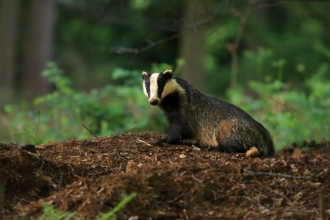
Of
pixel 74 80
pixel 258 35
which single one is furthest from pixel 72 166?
pixel 74 80

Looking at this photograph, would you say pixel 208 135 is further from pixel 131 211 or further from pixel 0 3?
pixel 0 3

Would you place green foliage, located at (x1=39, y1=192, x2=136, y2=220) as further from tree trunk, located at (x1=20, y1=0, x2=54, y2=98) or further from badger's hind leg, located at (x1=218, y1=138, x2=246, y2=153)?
tree trunk, located at (x1=20, y1=0, x2=54, y2=98)

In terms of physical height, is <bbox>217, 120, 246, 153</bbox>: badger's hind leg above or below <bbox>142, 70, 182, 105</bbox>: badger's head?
below

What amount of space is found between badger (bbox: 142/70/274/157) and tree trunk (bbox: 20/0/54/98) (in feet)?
58.8

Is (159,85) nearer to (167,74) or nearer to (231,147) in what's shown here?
(167,74)

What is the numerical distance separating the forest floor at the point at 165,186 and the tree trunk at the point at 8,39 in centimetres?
1956

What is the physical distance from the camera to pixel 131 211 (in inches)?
160

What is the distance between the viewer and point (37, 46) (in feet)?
81.1

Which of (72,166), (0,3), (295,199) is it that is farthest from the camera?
(0,3)

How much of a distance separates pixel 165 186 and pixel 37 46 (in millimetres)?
21254

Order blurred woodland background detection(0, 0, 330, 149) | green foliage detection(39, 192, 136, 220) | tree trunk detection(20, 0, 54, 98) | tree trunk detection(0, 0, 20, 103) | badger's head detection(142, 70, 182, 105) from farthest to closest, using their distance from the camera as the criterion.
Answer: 1. tree trunk detection(20, 0, 54, 98)
2. tree trunk detection(0, 0, 20, 103)
3. blurred woodland background detection(0, 0, 330, 149)
4. badger's head detection(142, 70, 182, 105)
5. green foliage detection(39, 192, 136, 220)

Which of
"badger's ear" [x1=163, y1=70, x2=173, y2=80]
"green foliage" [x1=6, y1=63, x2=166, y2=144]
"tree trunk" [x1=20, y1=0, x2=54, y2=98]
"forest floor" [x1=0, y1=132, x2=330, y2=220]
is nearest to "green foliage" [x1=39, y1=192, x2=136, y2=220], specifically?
"forest floor" [x1=0, y1=132, x2=330, y2=220]

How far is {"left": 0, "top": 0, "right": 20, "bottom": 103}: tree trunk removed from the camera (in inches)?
948

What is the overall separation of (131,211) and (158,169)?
25.9 inches
